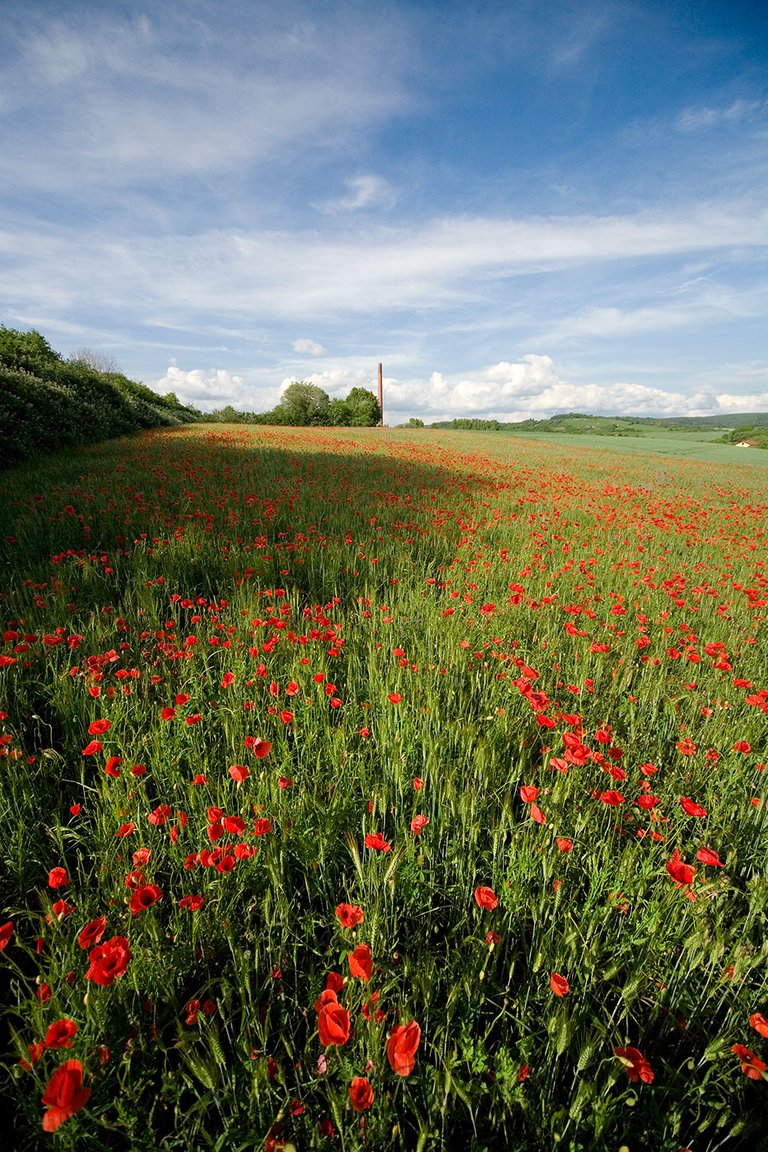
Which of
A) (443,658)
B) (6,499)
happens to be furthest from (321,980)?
(6,499)

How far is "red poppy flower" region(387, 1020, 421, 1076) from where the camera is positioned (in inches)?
38.8

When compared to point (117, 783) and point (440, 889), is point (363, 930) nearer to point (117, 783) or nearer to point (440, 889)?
point (440, 889)

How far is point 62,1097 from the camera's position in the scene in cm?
92

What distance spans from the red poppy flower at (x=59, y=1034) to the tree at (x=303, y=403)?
71.4 meters

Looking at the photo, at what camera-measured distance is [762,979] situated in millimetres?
1545

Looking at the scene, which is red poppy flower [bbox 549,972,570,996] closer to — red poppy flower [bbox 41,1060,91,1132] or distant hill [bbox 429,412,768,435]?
red poppy flower [bbox 41,1060,91,1132]

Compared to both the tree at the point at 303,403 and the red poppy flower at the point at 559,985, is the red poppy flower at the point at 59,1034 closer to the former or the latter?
the red poppy flower at the point at 559,985

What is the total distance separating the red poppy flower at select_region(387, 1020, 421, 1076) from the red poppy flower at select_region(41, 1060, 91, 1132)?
1.94ft

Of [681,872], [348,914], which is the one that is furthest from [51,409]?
[681,872]

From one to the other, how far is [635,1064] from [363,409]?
74060 mm

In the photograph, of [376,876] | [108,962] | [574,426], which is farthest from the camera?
[574,426]

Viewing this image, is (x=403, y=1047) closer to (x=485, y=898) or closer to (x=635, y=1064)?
(x=485, y=898)

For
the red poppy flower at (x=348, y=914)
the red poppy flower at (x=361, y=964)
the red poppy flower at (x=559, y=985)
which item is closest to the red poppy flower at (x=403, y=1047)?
the red poppy flower at (x=361, y=964)

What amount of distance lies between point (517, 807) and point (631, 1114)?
0.99 meters
